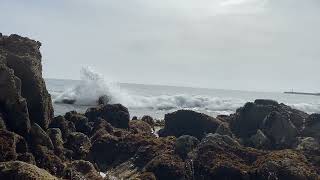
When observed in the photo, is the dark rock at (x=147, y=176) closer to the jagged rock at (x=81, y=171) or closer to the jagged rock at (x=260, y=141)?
the jagged rock at (x=81, y=171)

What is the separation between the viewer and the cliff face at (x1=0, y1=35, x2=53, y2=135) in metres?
14.6

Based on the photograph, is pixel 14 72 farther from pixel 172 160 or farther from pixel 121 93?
pixel 121 93

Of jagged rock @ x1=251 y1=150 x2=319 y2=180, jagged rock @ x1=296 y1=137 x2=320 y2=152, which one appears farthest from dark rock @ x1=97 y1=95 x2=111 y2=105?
jagged rock @ x1=251 y1=150 x2=319 y2=180

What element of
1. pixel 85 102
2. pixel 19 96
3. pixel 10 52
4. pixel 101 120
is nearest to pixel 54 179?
pixel 19 96

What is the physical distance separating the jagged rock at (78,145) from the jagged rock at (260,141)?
640 cm

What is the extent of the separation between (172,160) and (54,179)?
217 inches

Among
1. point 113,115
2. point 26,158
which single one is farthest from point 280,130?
point 26,158

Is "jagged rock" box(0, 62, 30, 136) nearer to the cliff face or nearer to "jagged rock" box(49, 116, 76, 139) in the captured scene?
the cliff face

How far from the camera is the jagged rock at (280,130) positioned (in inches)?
765

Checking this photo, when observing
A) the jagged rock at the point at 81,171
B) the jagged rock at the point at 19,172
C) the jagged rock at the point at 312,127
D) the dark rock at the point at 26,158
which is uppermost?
the jagged rock at the point at 312,127

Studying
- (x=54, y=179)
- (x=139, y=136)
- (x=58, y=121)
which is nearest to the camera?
(x=54, y=179)

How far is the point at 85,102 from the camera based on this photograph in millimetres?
55688

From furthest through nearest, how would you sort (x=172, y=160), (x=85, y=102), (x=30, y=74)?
(x=85, y=102) < (x=30, y=74) < (x=172, y=160)

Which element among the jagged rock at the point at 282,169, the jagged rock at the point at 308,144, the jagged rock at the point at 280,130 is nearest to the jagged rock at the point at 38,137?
the jagged rock at the point at 282,169
